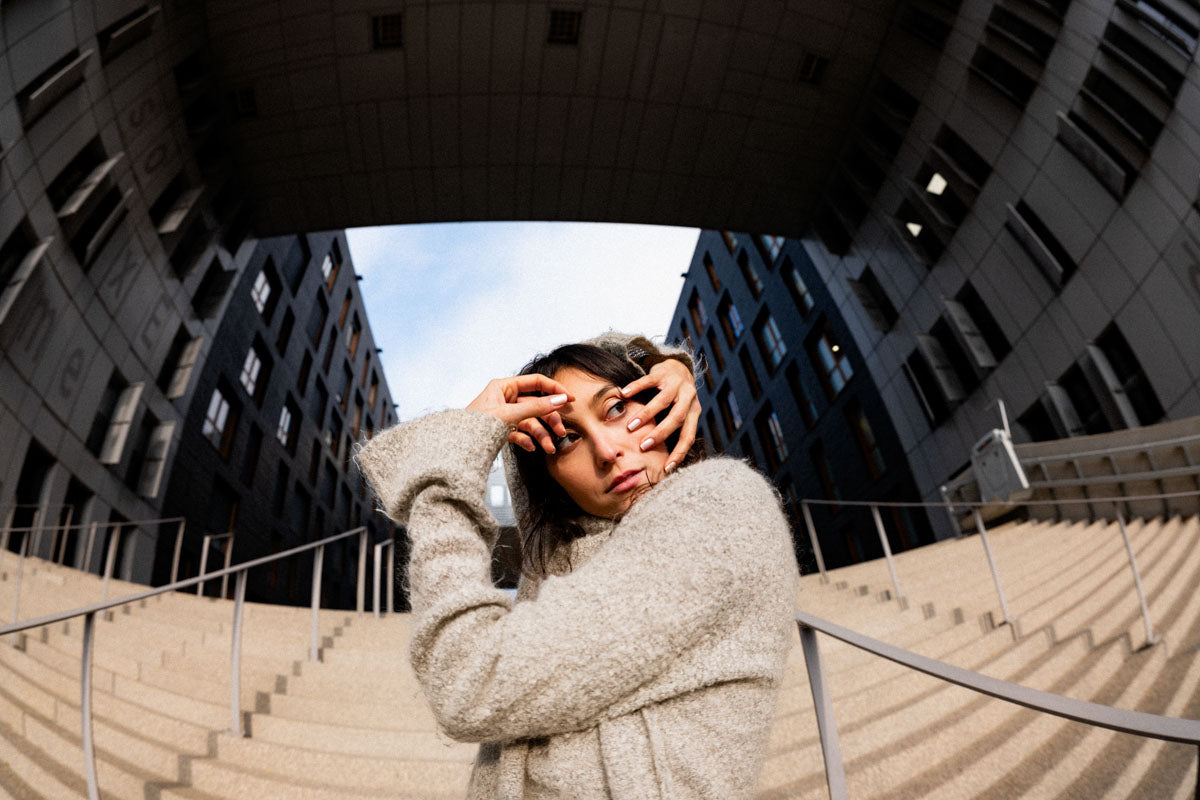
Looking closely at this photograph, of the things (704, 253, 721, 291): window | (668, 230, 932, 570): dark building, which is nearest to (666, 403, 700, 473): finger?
(668, 230, 932, 570): dark building

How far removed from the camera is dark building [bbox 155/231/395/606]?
1277 centimetres

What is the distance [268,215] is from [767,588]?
46.9 feet

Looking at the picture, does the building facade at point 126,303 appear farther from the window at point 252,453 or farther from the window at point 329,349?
the window at point 329,349

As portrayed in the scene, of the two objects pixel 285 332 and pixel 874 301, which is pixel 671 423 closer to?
pixel 874 301

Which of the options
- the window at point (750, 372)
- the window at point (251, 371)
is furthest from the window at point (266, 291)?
the window at point (750, 372)

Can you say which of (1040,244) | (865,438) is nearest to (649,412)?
(1040,244)

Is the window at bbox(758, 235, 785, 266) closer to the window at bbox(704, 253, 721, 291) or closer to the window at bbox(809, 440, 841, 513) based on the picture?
the window at bbox(704, 253, 721, 291)

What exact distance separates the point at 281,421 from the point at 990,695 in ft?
61.0

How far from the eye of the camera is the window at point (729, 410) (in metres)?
21.1

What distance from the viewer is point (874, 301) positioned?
1306 cm

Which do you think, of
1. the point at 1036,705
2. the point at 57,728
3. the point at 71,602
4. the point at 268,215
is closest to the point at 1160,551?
the point at 1036,705

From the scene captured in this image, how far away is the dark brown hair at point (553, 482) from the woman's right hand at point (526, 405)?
0.25 feet

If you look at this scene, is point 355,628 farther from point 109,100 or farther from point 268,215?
point 268,215

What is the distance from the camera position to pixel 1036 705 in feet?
2.14
